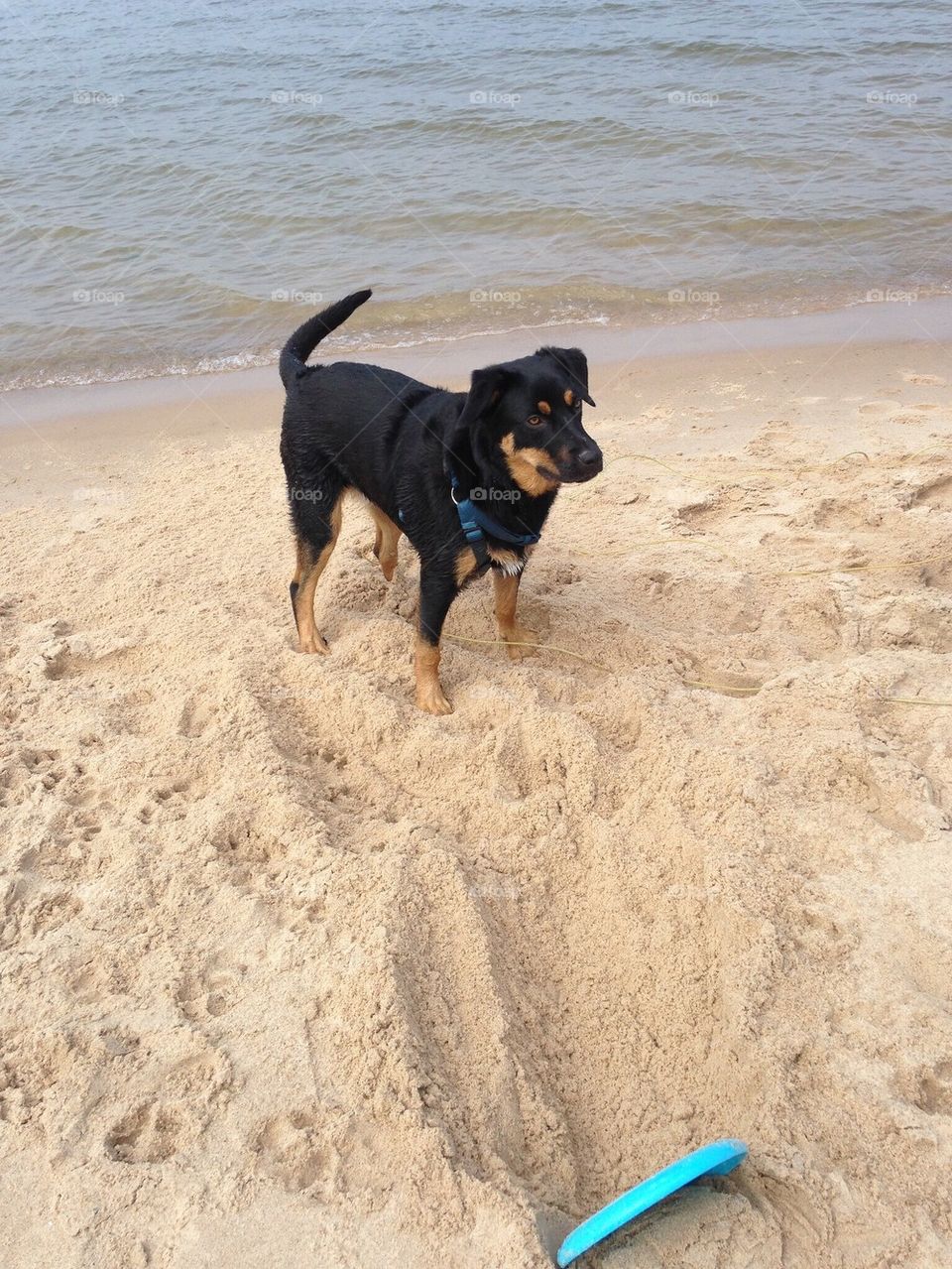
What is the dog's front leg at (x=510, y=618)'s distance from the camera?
4.03 metres

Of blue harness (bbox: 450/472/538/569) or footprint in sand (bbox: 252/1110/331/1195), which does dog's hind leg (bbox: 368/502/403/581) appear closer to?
blue harness (bbox: 450/472/538/569)

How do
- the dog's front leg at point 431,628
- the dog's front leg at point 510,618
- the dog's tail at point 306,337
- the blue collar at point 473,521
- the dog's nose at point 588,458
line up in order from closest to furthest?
the dog's nose at point 588,458 < the blue collar at point 473,521 < the dog's front leg at point 431,628 < the dog's front leg at point 510,618 < the dog's tail at point 306,337

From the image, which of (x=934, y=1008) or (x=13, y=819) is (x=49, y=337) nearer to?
(x=13, y=819)

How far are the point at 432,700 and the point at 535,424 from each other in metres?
1.18

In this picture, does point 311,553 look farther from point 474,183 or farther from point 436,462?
point 474,183

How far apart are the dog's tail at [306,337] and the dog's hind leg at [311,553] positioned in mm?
587

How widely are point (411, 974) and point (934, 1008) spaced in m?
1.42

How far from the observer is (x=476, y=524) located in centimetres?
357

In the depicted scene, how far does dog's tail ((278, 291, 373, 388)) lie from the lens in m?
4.15

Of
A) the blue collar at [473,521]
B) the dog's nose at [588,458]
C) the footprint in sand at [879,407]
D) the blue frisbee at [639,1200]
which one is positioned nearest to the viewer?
the blue frisbee at [639,1200]

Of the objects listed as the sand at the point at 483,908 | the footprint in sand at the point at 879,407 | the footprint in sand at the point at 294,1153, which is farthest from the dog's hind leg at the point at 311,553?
the footprint in sand at the point at 879,407

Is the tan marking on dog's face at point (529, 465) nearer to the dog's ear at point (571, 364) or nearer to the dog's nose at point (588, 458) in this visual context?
the dog's nose at point (588, 458)

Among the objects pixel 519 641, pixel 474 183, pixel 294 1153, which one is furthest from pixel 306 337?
pixel 474 183

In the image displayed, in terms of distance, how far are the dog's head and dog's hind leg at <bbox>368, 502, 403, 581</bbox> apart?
1.00 meters
